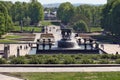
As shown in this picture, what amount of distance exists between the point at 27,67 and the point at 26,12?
95.0 m

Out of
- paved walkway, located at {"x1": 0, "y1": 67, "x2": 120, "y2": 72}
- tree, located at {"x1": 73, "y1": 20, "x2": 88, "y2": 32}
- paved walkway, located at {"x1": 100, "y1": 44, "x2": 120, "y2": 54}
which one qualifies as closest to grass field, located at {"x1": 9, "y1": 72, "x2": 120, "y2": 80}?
paved walkway, located at {"x1": 0, "y1": 67, "x2": 120, "y2": 72}

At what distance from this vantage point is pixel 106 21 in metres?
81.6

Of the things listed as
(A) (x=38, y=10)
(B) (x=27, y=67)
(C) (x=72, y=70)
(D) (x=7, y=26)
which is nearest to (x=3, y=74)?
(B) (x=27, y=67)

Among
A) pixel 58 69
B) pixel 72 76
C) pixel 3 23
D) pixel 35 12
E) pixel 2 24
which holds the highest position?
pixel 35 12

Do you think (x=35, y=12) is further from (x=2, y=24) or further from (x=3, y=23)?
(x=2, y=24)

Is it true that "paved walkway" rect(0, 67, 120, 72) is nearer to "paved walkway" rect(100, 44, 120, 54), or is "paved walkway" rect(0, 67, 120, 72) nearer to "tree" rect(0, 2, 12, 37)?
"paved walkway" rect(100, 44, 120, 54)

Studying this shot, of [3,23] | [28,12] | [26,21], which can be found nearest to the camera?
[3,23]

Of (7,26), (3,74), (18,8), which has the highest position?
(18,8)

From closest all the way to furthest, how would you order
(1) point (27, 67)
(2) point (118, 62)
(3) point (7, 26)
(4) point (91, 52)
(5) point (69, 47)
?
1. (1) point (27, 67)
2. (2) point (118, 62)
3. (4) point (91, 52)
4. (5) point (69, 47)
5. (3) point (7, 26)

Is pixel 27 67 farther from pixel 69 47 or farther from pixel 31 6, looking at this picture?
pixel 31 6

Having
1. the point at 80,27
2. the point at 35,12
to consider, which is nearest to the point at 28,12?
the point at 35,12

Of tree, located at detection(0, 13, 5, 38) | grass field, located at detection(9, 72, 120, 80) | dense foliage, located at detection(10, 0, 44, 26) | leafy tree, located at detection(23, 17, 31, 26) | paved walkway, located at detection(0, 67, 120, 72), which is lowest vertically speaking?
grass field, located at detection(9, 72, 120, 80)

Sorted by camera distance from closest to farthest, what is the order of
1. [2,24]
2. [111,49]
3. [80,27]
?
[111,49] < [2,24] < [80,27]

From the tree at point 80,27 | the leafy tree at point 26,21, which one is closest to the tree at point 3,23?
the tree at point 80,27
